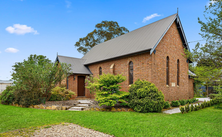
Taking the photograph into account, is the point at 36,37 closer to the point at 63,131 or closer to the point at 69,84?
the point at 69,84

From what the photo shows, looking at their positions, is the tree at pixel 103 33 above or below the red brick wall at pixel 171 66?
above

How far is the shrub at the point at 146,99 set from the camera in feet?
35.0

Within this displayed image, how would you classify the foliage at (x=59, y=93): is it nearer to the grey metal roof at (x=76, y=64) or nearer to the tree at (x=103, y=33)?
the grey metal roof at (x=76, y=64)

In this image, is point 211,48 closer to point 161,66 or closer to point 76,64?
point 161,66

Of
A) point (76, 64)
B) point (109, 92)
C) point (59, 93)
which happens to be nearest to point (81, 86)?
point (76, 64)

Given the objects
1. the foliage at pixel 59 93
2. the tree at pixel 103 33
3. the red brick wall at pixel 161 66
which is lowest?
the foliage at pixel 59 93

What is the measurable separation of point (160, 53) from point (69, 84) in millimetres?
11608

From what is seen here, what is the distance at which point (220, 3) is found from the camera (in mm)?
7617

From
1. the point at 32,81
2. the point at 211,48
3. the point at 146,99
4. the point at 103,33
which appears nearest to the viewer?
the point at 211,48

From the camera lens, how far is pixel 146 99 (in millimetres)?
10766

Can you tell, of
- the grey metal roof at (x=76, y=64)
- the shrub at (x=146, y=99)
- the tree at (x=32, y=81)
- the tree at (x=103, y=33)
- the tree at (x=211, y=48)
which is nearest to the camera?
the tree at (x=211, y=48)

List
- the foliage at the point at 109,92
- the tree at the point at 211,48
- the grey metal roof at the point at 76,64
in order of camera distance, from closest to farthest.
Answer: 1. the tree at the point at 211,48
2. the foliage at the point at 109,92
3. the grey metal roof at the point at 76,64

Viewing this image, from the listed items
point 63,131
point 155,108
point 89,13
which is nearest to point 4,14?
point 89,13

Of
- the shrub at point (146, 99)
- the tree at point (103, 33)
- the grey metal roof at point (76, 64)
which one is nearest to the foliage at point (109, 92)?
the shrub at point (146, 99)
